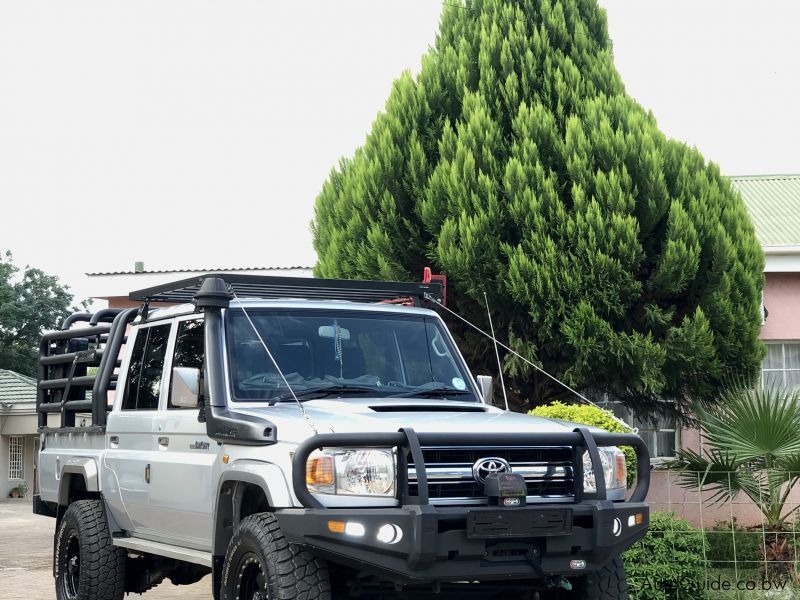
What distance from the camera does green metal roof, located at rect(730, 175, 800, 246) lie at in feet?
56.9

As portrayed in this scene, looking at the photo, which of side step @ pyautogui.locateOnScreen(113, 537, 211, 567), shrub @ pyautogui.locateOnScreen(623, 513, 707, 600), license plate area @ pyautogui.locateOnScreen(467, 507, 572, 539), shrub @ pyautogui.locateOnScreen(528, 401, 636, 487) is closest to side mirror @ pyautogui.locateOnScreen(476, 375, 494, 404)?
A: license plate area @ pyautogui.locateOnScreen(467, 507, 572, 539)

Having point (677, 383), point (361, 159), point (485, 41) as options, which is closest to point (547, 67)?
point (485, 41)

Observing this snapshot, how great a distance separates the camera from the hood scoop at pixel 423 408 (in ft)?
21.4

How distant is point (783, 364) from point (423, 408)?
11.5m

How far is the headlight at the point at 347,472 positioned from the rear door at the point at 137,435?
2.15 metres

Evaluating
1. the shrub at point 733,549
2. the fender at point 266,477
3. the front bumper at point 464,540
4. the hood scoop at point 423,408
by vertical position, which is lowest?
the shrub at point 733,549

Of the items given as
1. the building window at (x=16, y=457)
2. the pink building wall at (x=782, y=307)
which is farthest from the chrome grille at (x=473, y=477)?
the building window at (x=16, y=457)

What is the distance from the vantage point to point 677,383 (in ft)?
44.9

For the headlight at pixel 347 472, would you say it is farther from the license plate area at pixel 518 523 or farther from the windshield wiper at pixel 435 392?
the windshield wiper at pixel 435 392

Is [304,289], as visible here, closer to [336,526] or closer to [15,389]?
[336,526]

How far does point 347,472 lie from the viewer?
230 inches

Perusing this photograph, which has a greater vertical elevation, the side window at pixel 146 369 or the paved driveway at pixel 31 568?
the side window at pixel 146 369

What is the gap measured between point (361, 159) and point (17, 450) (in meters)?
26.6

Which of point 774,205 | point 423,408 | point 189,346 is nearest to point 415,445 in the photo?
point 423,408
